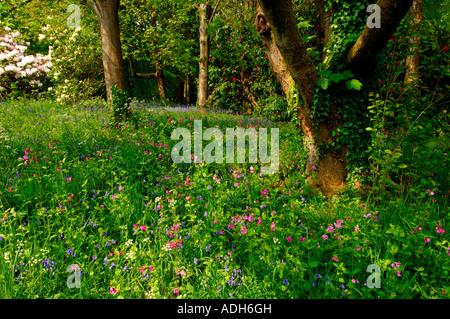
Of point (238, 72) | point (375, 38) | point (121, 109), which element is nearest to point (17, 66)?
point (121, 109)

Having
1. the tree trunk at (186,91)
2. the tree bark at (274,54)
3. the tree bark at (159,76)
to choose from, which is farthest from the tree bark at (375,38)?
the tree trunk at (186,91)

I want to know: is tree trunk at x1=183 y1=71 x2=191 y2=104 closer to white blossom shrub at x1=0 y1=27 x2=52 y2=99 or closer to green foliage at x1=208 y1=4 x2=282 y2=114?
green foliage at x1=208 y1=4 x2=282 y2=114

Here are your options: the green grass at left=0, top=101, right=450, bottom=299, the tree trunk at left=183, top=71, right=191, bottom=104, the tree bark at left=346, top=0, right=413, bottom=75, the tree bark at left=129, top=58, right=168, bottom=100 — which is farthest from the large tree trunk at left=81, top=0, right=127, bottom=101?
the tree trunk at left=183, top=71, right=191, bottom=104

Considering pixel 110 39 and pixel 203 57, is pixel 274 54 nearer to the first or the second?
pixel 110 39

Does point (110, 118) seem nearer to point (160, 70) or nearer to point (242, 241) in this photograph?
point (242, 241)

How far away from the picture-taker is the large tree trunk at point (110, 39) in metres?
6.21

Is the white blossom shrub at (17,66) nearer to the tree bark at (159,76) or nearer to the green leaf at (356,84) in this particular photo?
the tree bark at (159,76)

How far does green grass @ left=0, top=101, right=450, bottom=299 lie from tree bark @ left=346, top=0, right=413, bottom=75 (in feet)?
5.51

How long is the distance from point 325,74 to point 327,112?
51cm

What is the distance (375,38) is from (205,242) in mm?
2888

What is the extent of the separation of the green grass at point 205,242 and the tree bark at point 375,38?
1680mm

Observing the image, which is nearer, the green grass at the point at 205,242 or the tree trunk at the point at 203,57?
the green grass at the point at 205,242

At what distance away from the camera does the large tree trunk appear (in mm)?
6207

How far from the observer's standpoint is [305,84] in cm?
341
